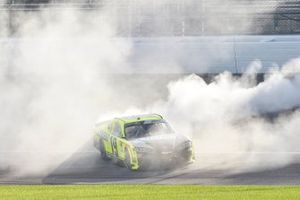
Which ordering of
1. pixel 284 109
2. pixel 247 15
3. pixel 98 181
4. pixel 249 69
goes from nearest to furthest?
pixel 98 181 < pixel 284 109 < pixel 249 69 < pixel 247 15

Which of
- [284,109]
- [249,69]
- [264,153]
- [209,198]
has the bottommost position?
[209,198]

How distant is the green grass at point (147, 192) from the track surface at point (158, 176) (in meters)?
1.58

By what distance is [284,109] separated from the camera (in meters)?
27.8

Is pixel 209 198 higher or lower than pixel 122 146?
lower

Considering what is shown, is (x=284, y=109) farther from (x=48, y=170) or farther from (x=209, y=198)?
(x=209, y=198)

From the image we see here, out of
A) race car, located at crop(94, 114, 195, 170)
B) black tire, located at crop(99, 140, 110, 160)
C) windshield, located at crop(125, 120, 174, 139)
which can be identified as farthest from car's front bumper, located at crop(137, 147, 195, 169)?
black tire, located at crop(99, 140, 110, 160)

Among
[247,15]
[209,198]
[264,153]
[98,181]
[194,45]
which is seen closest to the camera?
[209,198]

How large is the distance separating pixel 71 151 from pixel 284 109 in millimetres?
7451

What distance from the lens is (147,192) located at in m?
17.4

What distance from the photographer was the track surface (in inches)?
787

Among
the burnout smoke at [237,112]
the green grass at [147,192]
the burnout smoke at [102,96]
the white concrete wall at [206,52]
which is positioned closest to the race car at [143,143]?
the burnout smoke at [102,96]

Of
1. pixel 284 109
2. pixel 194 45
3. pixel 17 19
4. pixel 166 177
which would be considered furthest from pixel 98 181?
pixel 17 19

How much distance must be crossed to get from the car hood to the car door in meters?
0.46

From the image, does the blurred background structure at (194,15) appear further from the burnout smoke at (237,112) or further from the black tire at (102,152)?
the black tire at (102,152)
